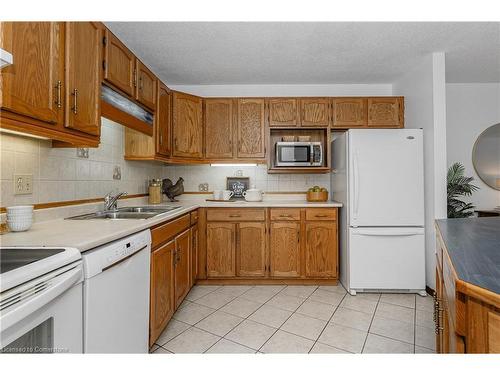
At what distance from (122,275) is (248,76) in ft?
8.68

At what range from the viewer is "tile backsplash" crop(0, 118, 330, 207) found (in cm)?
142

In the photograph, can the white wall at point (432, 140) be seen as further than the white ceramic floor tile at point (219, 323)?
Yes

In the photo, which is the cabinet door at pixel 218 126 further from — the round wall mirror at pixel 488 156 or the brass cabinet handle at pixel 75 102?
the round wall mirror at pixel 488 156

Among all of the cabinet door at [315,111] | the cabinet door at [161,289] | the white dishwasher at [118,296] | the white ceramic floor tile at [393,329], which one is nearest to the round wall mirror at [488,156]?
the cabinet door at [315,111]

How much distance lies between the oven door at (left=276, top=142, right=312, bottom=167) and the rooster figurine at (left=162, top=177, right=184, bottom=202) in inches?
49.8

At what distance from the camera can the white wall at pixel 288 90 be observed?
338 centimetres

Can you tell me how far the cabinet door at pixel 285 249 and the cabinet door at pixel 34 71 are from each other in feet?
7.14

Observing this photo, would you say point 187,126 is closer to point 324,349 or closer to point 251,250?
point 251,250

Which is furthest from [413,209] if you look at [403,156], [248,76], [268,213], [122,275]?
[122,275]

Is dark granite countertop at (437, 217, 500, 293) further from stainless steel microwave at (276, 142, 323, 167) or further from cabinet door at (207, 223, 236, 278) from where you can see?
cabinet door at (207, 223, 236, 278)

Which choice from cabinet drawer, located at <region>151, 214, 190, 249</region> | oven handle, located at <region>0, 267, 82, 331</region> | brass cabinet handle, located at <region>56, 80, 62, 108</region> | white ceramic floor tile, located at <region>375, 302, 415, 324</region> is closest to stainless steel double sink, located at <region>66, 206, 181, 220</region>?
cabinet drawer, located at <region>151, 214, 190, 249</region>

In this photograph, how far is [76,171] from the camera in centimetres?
189
